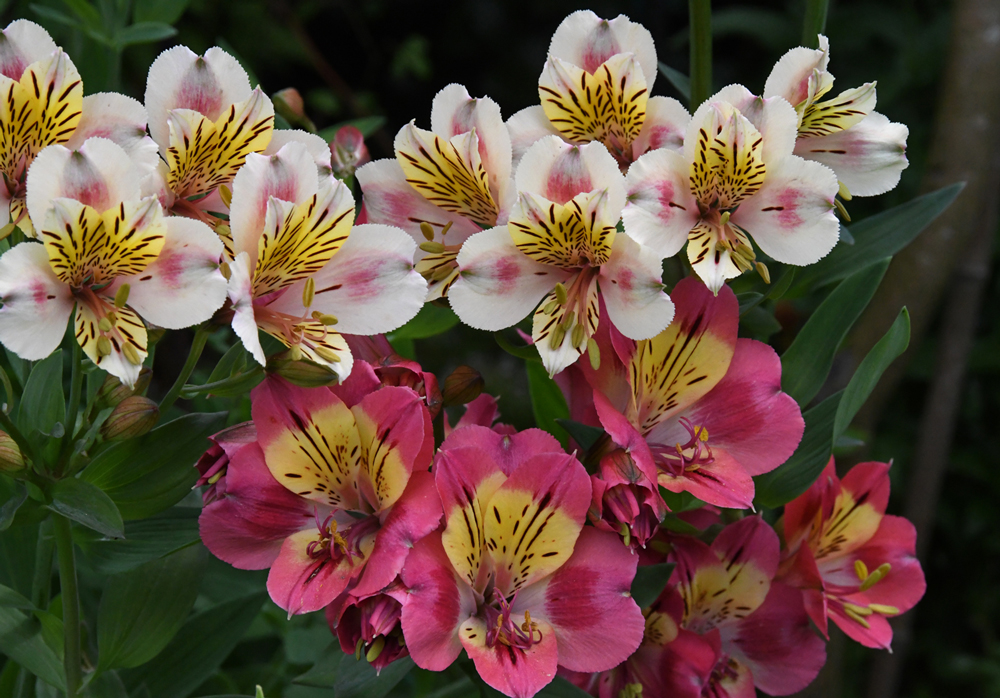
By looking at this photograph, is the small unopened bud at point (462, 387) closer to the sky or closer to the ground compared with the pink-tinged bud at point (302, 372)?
closer to the ground

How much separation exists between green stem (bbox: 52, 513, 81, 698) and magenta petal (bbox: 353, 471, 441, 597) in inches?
6.9

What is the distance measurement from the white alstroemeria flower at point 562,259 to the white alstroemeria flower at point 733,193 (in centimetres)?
1

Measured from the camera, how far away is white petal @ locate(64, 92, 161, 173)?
448mm

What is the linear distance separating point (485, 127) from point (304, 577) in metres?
0.24

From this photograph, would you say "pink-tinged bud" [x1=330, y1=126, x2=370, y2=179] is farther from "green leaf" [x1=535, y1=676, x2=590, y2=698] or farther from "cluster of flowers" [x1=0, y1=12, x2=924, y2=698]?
"green leaf" [x1=535, y1=676, x2=590, y2=698]

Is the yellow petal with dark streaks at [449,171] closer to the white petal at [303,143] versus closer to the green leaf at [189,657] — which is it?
the white petal at [303,143]

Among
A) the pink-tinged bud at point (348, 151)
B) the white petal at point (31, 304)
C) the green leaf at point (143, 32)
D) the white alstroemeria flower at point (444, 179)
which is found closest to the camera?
the white petal at point (31, 304)

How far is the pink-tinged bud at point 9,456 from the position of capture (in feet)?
1.43

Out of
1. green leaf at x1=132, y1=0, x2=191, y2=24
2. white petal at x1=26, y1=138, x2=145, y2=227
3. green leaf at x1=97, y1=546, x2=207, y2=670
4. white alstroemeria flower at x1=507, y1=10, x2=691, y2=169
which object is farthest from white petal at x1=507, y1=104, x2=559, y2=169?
green leaf at x1=132, y1=0, x2=191, y2=24

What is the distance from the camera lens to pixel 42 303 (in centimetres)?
39

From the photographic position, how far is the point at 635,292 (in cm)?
44

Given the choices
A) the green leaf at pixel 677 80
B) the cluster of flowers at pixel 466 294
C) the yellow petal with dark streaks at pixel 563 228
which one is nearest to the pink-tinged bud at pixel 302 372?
the cluster of flowers at pixel 466 294

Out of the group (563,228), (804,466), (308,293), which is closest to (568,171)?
(563,228)

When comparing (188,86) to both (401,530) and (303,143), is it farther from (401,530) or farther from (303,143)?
(401,530)
